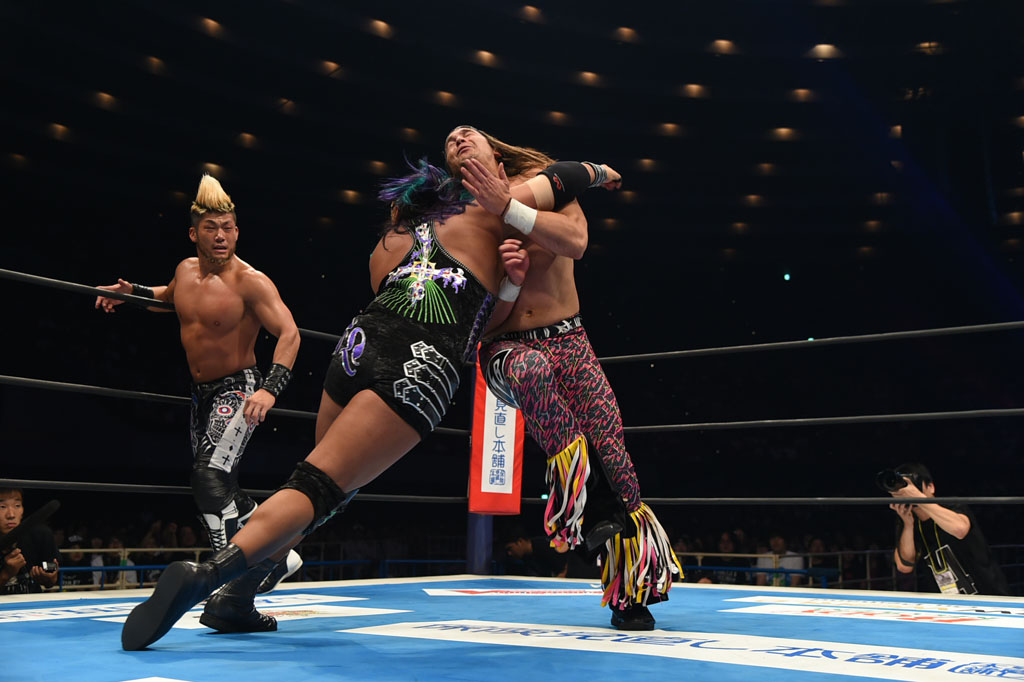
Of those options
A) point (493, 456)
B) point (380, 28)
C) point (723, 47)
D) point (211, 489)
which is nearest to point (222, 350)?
point (211, 489)

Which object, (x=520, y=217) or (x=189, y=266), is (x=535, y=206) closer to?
(x=520, y=217)

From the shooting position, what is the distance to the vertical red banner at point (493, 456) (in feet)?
9.84

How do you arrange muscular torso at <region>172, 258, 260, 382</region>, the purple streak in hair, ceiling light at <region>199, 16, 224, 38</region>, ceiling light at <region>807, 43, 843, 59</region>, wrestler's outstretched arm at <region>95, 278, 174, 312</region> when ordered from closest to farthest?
the purple streak in hair, muscular torso at <region>172, 258, 260, 382</region>, wrestler's outstretched arm at <region>95, 278, 174, 312</region>, ceiling light at <region>199, 16, 224, 38</region>, ceiling light at <region>807, 43, 843, 59</region>

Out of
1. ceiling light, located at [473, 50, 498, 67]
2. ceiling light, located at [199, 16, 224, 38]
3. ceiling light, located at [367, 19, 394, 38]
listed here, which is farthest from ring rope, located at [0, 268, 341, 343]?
ceiling light, located at [473, 50, 498, 67]

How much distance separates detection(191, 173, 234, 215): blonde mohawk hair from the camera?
217cm

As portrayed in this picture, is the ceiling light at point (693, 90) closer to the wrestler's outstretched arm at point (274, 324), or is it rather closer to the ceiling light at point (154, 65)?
the ceiling light at point (154, 65)

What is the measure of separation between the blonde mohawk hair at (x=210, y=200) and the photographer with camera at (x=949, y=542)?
1934 millimetres

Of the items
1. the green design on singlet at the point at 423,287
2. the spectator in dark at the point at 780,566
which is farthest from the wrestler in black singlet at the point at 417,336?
the spectator in dark at the point at 780,566

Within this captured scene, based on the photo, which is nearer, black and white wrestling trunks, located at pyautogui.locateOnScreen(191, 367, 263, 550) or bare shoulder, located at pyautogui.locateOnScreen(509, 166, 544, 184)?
bare shoulder, located at pyautogui.locateOnScreen(509, 166, 544, 184)

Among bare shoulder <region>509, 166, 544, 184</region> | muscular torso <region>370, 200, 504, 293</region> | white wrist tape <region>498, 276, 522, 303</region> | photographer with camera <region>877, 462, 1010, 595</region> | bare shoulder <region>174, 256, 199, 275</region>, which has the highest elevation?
bare shoulder <region>509, 166, 544, 184</region>

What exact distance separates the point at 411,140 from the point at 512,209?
10.0 metres

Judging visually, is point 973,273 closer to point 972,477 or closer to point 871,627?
point 972,477

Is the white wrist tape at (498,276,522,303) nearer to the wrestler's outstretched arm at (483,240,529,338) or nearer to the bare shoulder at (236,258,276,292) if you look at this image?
the wrestler's outstretched arm at (483,240,529,338)

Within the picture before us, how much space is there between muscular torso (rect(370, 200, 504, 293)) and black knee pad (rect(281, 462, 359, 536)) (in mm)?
328
